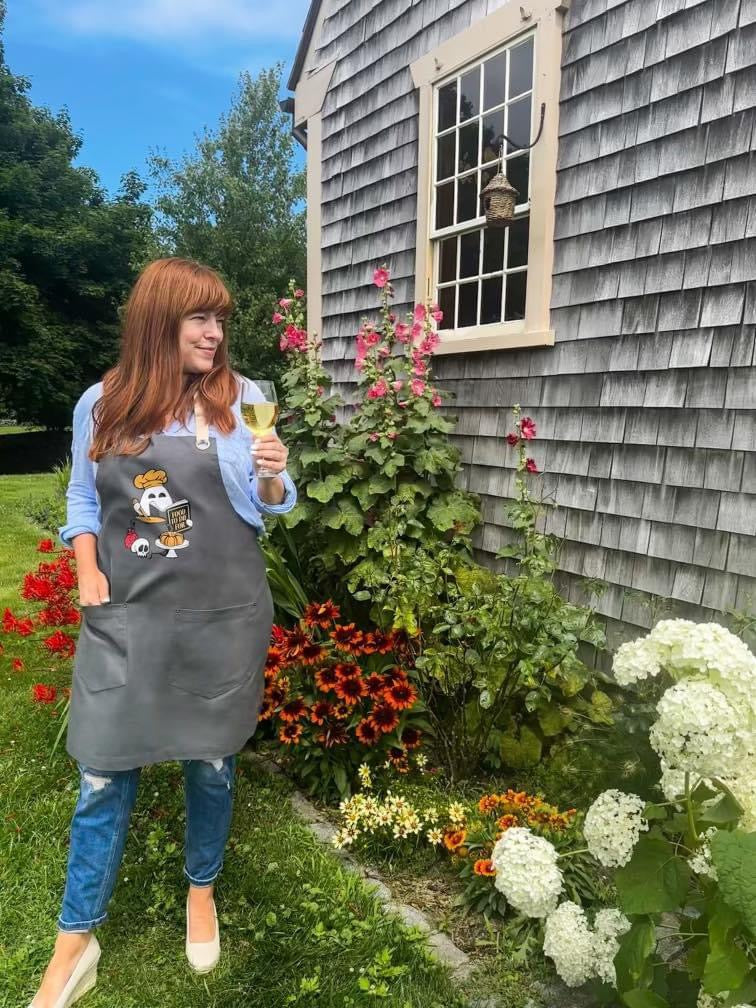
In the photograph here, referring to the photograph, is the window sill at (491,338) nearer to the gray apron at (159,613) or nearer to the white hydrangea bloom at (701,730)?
the gray apron at (159,613)

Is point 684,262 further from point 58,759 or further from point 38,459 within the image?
point 38,459

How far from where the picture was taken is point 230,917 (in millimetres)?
2035

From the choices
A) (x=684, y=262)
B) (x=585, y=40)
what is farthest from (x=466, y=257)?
(x=684, y=262)

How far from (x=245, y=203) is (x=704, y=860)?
69.0 feet

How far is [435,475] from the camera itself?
3730mm

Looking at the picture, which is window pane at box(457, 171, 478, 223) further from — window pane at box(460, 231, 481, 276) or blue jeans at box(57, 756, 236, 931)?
blue jeans at box(57, 756, 236, 931)

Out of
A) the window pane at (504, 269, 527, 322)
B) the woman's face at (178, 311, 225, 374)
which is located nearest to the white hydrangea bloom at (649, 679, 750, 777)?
the woman's face at (178, 311, 225, 374)

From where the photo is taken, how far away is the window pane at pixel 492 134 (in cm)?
375

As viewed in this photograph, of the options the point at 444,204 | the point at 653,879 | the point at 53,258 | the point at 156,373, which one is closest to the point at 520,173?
the point at 444,204

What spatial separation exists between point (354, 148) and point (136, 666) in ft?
14.4

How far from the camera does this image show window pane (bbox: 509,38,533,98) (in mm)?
3562

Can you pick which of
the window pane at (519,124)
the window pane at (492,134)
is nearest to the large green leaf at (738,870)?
the window pane at (519,124)

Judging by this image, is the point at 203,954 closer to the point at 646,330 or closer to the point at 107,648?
the point at 107,648

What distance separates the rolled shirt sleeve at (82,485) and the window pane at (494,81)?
3.06 metres
